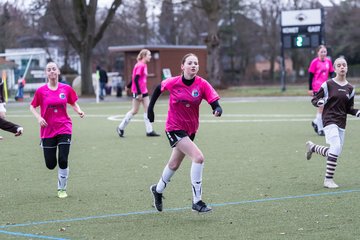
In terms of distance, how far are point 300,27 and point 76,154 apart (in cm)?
2684

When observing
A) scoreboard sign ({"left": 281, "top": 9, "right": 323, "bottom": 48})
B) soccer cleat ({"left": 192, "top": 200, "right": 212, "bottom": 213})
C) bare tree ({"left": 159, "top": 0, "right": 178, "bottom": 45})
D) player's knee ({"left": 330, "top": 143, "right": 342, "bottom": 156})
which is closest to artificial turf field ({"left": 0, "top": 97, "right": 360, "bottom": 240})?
soccer cleat ({"left": 192, "top": 200, "right": 212, "bottom": 213})

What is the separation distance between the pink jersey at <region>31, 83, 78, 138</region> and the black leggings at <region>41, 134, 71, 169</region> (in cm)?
7

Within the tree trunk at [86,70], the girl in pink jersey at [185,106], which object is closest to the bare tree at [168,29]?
the tree trunk at [86,70]

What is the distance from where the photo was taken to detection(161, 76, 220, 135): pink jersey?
846 cm

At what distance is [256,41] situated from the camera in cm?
8125

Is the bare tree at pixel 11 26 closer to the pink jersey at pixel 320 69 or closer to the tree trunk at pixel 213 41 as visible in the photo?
the tree trunk at pixel 213 41

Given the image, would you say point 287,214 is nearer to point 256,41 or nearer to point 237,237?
point 237,237

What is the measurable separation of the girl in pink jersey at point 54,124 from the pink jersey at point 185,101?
6.18 feet

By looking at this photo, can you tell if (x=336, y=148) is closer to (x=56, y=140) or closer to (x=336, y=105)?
(x=336, y=105)

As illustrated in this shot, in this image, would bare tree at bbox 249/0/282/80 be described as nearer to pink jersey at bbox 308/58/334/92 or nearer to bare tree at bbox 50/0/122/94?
bare tree at bbox 50/0/122/94

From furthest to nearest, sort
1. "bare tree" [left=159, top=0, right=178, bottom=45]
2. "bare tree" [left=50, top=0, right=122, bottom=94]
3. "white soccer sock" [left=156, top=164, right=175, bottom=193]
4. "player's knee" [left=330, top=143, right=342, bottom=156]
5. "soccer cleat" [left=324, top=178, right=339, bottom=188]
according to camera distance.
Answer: "bare tree" [left=159, top=0, right=178, bottom=45], "bare tree" [left=50, top=0, right=122, bottom=94], "player's knee" [left=330, top=143, right=342, bottom=156], "soccer cleat" [left=324, top=178, right=339, bottom=188], "white soccer sock" [left=156, top=164, right=175, bottom=193]

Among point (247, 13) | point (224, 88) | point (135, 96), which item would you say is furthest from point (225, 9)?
point (135, 96)

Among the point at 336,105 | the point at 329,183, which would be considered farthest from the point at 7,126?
the point at 336,105

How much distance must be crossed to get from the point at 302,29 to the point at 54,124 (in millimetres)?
31521
